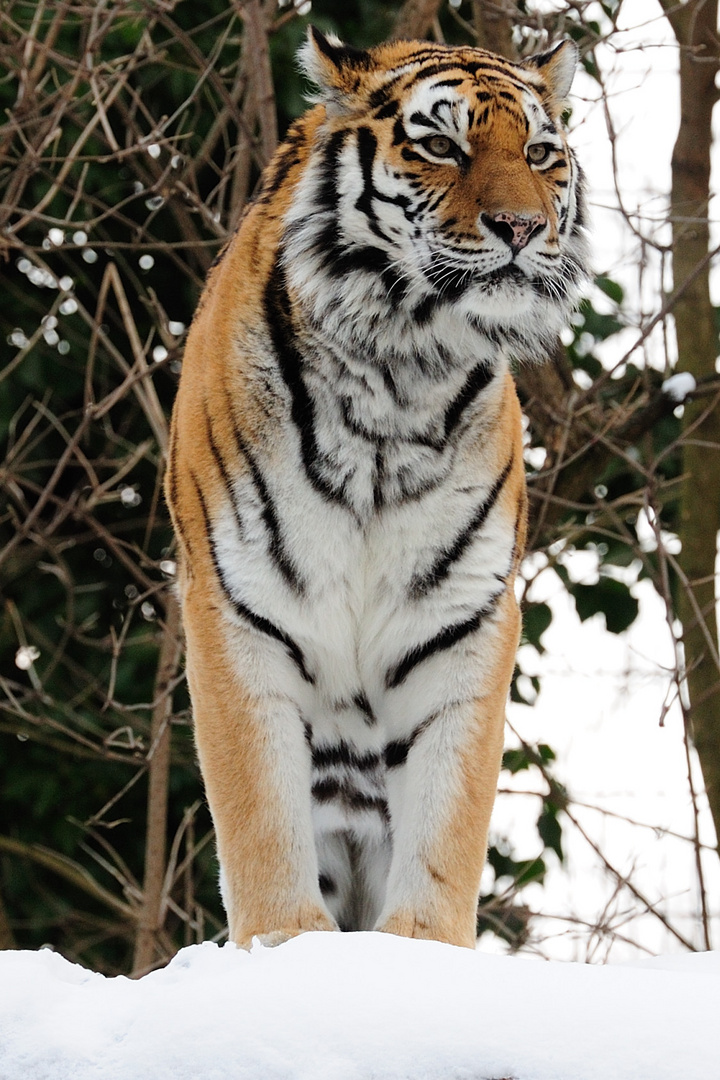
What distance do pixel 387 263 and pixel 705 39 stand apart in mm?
2475

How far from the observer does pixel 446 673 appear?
9.82 ft

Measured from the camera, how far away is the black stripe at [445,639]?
9.82 ft

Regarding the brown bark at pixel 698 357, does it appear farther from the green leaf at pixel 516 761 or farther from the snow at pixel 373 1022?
the snow at pixel 373 1022

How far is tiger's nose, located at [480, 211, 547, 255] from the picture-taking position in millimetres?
2750

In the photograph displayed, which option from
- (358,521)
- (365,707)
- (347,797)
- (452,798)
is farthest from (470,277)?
(347,797)

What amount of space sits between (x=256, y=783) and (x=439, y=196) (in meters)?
1.17

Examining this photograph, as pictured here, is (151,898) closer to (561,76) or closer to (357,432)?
(357,432)

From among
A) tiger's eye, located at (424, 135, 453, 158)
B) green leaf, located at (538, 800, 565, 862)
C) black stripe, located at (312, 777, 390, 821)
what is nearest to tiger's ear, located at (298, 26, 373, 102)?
tiger's eye, located at (424, 135, 453, 158)

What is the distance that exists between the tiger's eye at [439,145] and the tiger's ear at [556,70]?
38 cm

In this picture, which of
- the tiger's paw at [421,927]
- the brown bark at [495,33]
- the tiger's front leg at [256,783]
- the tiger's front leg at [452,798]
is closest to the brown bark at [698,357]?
the brown bark at [495,33]

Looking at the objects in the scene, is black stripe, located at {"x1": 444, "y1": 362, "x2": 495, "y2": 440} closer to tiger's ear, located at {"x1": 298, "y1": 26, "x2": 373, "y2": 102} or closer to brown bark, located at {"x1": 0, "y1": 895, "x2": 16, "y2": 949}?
tiger's ear, located at {"x1": 298, "y1": 26, "x2": 373, "y2": 102}

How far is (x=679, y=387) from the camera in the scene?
462 centimetres

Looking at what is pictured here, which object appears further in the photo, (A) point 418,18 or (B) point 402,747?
(A) point 418,18

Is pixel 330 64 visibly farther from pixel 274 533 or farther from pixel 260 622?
pixel 260 622
